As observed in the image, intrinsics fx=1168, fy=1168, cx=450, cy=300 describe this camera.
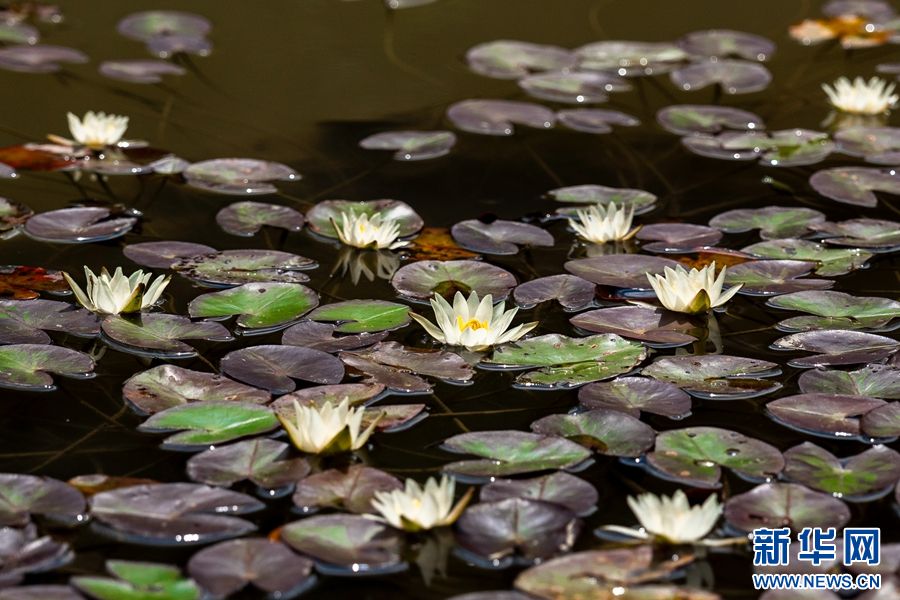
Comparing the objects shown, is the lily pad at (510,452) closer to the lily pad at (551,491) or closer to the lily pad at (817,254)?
the lily pad at (551,491)

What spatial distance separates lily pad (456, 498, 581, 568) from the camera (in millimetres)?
1886

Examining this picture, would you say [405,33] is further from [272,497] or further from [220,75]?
[272,497]

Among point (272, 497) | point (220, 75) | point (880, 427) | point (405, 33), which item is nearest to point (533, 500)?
point (272, 497)

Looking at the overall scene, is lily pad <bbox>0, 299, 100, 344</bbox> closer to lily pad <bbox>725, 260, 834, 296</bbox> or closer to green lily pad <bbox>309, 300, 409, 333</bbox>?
green lily pad <bbox>309, 300, 409, 333</bbox>

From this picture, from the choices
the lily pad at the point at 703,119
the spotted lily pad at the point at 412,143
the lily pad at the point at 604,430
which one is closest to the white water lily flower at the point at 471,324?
the lily pad at the point at 604,430

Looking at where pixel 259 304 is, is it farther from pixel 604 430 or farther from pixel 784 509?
pixel 784 509

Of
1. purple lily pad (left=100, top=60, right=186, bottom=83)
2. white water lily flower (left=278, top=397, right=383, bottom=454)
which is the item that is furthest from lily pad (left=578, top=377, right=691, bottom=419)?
purple lily pad (left=100, top=60, right=186, bottom=83)

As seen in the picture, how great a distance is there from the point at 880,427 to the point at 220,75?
9.79 ft

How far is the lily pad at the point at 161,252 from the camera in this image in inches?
115

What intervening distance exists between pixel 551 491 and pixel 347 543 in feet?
1.25

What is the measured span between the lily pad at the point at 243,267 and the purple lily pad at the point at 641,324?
0.72 m

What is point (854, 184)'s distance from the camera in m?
3.44

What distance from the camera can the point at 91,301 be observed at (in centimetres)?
266

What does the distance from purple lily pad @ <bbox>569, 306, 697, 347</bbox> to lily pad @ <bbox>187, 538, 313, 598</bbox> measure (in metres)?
1.03
